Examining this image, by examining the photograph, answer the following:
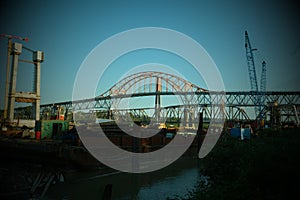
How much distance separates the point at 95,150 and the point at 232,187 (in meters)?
20.6

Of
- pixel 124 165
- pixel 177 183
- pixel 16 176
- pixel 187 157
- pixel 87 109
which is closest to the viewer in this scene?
pixel 16 176

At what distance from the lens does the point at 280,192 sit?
6918 mm

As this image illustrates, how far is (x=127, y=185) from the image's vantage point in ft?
76.7

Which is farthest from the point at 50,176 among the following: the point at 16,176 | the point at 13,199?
the point at 13,199

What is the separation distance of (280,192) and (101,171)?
72.6 feet

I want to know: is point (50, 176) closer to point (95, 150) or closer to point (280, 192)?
point (95, 150)

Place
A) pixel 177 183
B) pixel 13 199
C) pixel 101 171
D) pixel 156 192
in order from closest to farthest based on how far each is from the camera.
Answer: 1. pixel 13 199
2. pixel 156 192
3. pixel 177 183
4. pixel 101 171

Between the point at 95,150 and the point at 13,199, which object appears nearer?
the point at 13,199

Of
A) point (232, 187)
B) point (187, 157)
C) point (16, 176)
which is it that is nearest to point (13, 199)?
point (16, 176)

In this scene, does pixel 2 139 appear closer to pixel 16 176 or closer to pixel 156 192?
pixel 16 176

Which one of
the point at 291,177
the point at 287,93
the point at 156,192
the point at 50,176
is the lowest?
the point at 156,192

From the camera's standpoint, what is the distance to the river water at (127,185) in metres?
19.7

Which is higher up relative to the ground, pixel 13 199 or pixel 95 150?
pixel 95 150

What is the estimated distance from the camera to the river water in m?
19.7
